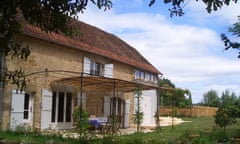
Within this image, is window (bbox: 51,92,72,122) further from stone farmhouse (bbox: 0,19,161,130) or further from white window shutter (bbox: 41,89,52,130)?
white window shutter (bbox: 41,89,52,130)

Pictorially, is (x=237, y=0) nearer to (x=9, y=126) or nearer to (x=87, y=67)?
(x=9, y=126)

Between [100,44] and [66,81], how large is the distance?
686 cm

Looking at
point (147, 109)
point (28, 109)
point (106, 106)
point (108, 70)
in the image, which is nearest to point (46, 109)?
point (28, 109)

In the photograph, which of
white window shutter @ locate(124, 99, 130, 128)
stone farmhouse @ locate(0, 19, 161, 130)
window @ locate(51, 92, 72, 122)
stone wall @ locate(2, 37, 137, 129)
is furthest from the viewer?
white window shutter @ locate(124, 99, 130, 128)

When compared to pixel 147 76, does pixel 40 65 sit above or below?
below

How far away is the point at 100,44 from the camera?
2778cm

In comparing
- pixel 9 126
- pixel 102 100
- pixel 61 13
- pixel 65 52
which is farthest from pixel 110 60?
pixel 61 13

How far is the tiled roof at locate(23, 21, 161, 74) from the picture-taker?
2074cm

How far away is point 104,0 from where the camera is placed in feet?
16.0

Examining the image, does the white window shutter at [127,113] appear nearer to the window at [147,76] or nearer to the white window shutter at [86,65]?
the window at [147,76]

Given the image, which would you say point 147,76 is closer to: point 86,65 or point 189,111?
point 86,65

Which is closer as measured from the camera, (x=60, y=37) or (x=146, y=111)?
(x=60, y=37)

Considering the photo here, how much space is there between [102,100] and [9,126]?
8.62 meters

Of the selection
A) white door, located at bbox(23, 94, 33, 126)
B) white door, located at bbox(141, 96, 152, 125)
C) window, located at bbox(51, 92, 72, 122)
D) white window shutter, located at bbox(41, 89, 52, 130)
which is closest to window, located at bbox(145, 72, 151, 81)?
white door, located at bbox(141, 96, 152, 125)
